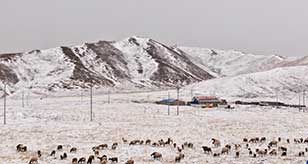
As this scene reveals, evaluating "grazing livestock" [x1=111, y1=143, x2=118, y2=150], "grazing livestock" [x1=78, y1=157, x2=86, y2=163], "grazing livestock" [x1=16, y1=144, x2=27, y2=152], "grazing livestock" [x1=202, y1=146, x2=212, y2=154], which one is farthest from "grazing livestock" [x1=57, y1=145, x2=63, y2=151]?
"grazing livestock" [x1=202, y1=146, x2=212, y2=154]

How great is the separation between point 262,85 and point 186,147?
9906cm

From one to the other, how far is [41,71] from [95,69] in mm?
22715

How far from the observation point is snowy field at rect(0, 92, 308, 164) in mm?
30594

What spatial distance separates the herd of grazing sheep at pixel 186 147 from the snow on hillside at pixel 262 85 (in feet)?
253

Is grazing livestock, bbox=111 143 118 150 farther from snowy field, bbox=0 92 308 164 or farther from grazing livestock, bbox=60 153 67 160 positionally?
grazing livestock, bbox=60 153 67 160

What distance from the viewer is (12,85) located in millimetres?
155875

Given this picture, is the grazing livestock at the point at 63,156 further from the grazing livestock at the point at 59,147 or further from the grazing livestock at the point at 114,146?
the grazing livestock at the point at 114,146

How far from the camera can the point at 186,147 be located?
3516 cm

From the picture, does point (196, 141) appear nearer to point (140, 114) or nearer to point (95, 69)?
point (140, 114)

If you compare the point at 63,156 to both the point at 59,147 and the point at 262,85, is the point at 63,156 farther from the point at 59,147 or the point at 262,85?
the point at 262,85

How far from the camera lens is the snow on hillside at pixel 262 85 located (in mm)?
119938

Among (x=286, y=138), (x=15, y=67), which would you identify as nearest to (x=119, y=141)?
(x=286, y=138)

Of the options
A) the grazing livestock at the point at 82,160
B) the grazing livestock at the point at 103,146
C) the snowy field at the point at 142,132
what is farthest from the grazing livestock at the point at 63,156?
the grazing livestock at the point at 103,146

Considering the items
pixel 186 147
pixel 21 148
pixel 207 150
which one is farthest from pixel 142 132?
pixel 21 148
